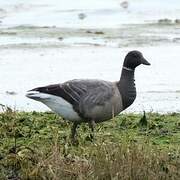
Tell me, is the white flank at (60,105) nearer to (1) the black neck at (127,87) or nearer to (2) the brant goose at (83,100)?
(2) the brant goose at (83,100)

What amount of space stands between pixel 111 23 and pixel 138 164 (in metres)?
13.9

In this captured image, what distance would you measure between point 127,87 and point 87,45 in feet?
27.3

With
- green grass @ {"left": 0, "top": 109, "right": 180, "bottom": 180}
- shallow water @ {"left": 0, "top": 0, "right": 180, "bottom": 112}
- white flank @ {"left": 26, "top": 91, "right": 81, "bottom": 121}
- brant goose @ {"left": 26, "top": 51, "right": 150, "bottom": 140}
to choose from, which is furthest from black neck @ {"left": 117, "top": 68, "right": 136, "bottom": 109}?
shallow water @ {"left": 0, "top": 0, "right": 180, "bottom": 112}

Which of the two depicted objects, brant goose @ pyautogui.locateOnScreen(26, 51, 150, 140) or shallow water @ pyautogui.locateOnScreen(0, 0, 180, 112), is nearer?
brant goose @ pyautogui.locateOnScreen(26, 51, 150, 140)

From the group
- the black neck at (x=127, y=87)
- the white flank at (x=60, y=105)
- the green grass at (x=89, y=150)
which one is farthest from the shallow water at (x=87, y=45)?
the white flank at (x=60, y=105)

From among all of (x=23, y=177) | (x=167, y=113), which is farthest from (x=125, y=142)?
(x=167, y=113)

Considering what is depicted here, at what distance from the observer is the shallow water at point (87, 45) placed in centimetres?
1337

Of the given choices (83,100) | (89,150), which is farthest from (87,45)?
(89,150)

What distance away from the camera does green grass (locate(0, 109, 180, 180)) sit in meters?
7.10

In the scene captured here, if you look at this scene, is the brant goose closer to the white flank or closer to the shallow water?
the white flank

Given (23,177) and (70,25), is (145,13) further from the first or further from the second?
(23,177)

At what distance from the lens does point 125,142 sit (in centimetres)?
724

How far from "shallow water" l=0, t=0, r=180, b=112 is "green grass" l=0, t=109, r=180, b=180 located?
5.95 feet

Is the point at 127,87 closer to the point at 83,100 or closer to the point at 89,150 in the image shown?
the point at 83,100
